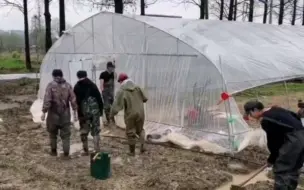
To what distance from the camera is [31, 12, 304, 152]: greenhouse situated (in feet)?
28.5

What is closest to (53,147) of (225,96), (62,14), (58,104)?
(58,104)

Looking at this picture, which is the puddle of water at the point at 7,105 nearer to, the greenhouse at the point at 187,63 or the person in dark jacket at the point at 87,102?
the greenhouse at the point at 187,63

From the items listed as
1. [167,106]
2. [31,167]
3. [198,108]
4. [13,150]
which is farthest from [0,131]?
[198,108]

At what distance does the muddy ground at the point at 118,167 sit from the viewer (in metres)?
6.49

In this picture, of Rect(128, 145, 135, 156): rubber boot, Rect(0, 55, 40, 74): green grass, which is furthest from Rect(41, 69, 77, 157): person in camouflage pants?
Rect(0, 55, 40, 74): green grass

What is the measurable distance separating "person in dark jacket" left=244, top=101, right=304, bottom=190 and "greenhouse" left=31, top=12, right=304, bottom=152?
3.40 meters

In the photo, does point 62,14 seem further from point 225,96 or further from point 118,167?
point 118,167

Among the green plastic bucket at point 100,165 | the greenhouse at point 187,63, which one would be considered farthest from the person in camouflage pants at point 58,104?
the greenhouse at point 187,63

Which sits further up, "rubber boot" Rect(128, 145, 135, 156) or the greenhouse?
the greenhouse

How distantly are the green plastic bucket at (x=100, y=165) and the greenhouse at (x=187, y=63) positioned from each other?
99.9 inches

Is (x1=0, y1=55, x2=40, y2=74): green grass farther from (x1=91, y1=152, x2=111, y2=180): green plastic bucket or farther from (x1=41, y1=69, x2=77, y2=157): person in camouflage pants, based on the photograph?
(x1=91, y1=152, x2=111, y2=180): green plastic bucket

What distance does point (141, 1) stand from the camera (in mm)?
24828

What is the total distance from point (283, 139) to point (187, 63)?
467 centimetres

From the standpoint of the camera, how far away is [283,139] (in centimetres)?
479
